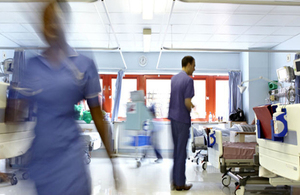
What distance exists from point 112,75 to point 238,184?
5889 mm

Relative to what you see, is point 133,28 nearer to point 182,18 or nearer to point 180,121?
point 182,18

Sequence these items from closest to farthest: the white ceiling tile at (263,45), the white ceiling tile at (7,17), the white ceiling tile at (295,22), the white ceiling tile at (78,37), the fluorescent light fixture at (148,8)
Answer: the fluorescent light fixture at (148,8) → the white ceiling tile at (7,17) → the white ceiling tile at (295,22) → the white ceiling tile at (78,37) → the white ceiling tile at (263,45)

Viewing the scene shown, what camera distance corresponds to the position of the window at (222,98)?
8711 millimetres

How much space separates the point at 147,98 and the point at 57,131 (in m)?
7.93

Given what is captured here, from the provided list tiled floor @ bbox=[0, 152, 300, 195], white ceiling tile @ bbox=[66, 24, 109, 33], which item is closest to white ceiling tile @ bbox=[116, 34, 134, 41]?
white ceiling tile @ bbox=[66, 24, 109, 33]

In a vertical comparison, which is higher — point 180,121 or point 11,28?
point 11,28

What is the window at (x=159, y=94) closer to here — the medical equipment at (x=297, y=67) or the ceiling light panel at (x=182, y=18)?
the ceiling light panel at (x=182, y=18)

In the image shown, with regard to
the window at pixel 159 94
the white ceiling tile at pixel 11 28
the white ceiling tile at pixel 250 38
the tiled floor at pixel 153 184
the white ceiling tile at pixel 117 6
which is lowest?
the tiled floor at pixel 153 184

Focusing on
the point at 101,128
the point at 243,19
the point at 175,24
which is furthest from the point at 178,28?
the point at 101,128

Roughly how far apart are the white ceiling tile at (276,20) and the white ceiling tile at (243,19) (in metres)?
0.13

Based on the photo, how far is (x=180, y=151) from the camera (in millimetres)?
3615

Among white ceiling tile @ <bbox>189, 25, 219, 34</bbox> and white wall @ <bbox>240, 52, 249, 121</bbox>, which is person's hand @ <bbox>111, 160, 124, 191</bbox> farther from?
white wall @ <bbox>240, 52, 249, 121</bbox>

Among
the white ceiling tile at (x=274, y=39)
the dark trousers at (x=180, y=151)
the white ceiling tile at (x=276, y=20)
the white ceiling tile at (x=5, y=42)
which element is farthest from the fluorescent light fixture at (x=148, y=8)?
the white ceiling tile at (x=5, y=42)

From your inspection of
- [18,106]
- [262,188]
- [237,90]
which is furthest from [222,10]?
[18,106]
